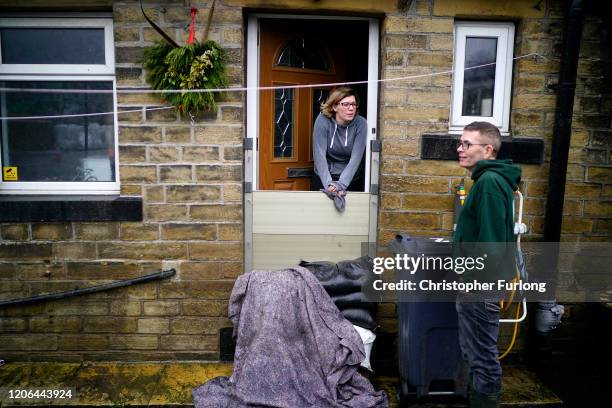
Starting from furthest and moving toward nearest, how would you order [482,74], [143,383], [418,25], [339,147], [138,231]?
[339,147] < [482,74] < [138,231] < [418,25] < [143,383]

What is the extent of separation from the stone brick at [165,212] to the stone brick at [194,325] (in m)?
0.84

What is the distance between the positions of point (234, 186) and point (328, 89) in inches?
63.9

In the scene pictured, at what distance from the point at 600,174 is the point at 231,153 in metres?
3.01

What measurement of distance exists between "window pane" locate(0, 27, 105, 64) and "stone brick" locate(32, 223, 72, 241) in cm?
132

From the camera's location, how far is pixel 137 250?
4.09m

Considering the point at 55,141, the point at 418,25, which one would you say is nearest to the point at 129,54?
the point at 55,141

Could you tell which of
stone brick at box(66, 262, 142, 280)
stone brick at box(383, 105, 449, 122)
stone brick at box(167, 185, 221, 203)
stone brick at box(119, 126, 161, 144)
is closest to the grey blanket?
stone brick at box(167, 185, 221, 203)

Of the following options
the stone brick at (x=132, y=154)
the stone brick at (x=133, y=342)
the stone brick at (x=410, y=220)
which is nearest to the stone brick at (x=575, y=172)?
the stone brick at (x=410, y=220)

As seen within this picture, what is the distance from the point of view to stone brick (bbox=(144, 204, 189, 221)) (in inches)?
160

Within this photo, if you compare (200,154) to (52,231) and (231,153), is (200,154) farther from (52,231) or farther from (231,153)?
(52,231)

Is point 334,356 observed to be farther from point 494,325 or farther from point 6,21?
point 6,21

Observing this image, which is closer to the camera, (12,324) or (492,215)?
(492,215)

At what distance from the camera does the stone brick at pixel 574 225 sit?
166 inches

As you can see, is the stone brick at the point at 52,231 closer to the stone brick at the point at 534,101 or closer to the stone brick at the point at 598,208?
the stone brick at the point at 534,101
